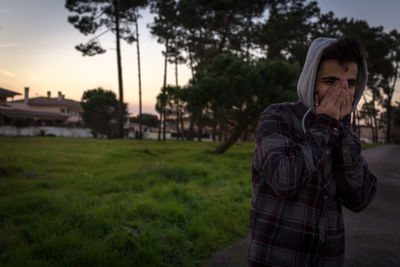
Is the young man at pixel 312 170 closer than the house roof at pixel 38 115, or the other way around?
the young man at pixel 312 170

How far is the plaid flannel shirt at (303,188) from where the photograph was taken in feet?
4.07

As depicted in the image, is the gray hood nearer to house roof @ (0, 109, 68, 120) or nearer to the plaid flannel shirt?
the plaid flannel shirt

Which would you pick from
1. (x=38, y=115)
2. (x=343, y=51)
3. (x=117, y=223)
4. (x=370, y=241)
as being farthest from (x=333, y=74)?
(x=38, y=115)

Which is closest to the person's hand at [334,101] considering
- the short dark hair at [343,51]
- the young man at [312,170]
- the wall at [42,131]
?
the young man at [312,170]

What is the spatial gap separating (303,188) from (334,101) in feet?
1.52

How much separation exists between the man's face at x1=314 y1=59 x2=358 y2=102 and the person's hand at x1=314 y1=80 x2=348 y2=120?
45 millimetres

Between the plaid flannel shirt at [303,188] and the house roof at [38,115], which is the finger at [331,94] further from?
the house roof at [38,115]

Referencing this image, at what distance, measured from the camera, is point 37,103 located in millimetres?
46469

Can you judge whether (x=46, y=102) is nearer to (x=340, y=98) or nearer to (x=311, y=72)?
(x=311, y=72)

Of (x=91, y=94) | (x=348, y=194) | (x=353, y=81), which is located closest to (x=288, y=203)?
(x=348, y=194)

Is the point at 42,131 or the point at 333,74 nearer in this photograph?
the point at 333,74

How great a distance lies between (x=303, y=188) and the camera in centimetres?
131

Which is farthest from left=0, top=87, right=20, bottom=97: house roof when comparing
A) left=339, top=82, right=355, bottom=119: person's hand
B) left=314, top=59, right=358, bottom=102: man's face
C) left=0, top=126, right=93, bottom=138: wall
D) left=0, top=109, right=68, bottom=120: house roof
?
left=0, top=109, right=68, bottom=120: house roof

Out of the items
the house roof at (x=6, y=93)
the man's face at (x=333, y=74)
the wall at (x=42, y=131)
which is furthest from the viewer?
the wall at (x=42, y=131)
